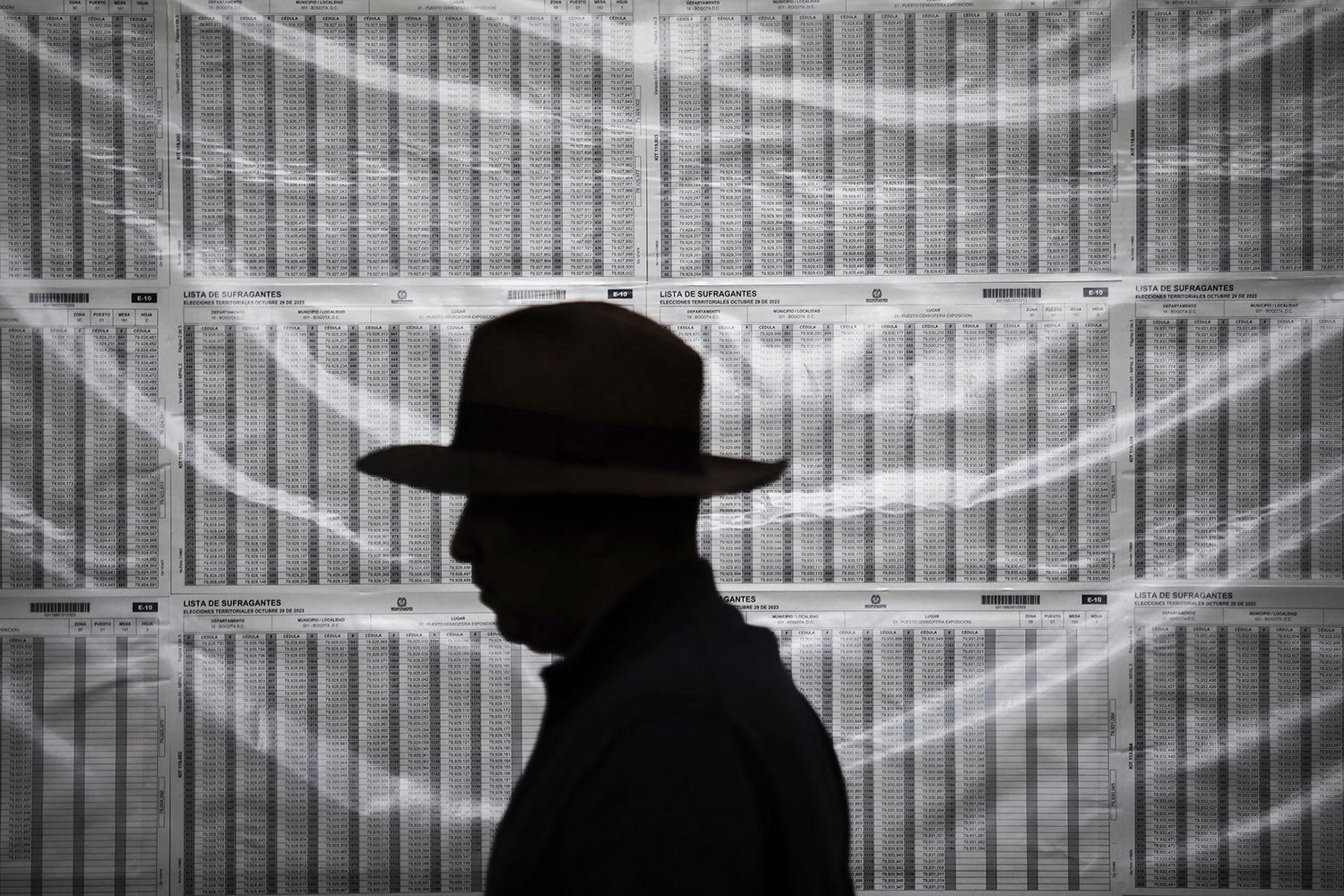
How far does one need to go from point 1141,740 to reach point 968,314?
2.94 feet

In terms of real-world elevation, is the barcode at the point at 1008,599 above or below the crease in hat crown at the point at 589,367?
below

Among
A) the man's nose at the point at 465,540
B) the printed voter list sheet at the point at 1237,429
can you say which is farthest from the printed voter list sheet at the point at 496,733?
the man's nose at the point at 465,540

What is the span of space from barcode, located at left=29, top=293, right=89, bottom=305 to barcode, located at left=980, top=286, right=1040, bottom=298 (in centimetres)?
178

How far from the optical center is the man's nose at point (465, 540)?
3.34 feet

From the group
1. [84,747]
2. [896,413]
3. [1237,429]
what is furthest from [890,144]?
[84,747]

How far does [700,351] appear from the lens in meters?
1.85

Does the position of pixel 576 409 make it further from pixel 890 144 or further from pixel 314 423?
pixel 890 144

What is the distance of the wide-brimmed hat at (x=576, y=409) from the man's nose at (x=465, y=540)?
0.17 ft

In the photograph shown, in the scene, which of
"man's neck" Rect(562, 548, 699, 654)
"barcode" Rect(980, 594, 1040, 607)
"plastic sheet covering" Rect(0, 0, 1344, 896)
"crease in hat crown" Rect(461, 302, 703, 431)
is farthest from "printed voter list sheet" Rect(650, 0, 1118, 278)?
"man's neck" Rect(562, 548, 699, 654)

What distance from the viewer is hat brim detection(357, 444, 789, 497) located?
918 millimetres

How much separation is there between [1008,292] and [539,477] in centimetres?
125

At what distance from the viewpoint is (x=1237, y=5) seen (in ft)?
6.03

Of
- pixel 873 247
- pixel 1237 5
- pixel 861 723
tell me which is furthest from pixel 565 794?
pixel 1237 5

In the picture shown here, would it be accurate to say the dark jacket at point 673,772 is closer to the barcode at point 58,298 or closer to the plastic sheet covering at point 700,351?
the plastic sheet covering at point 700,351
